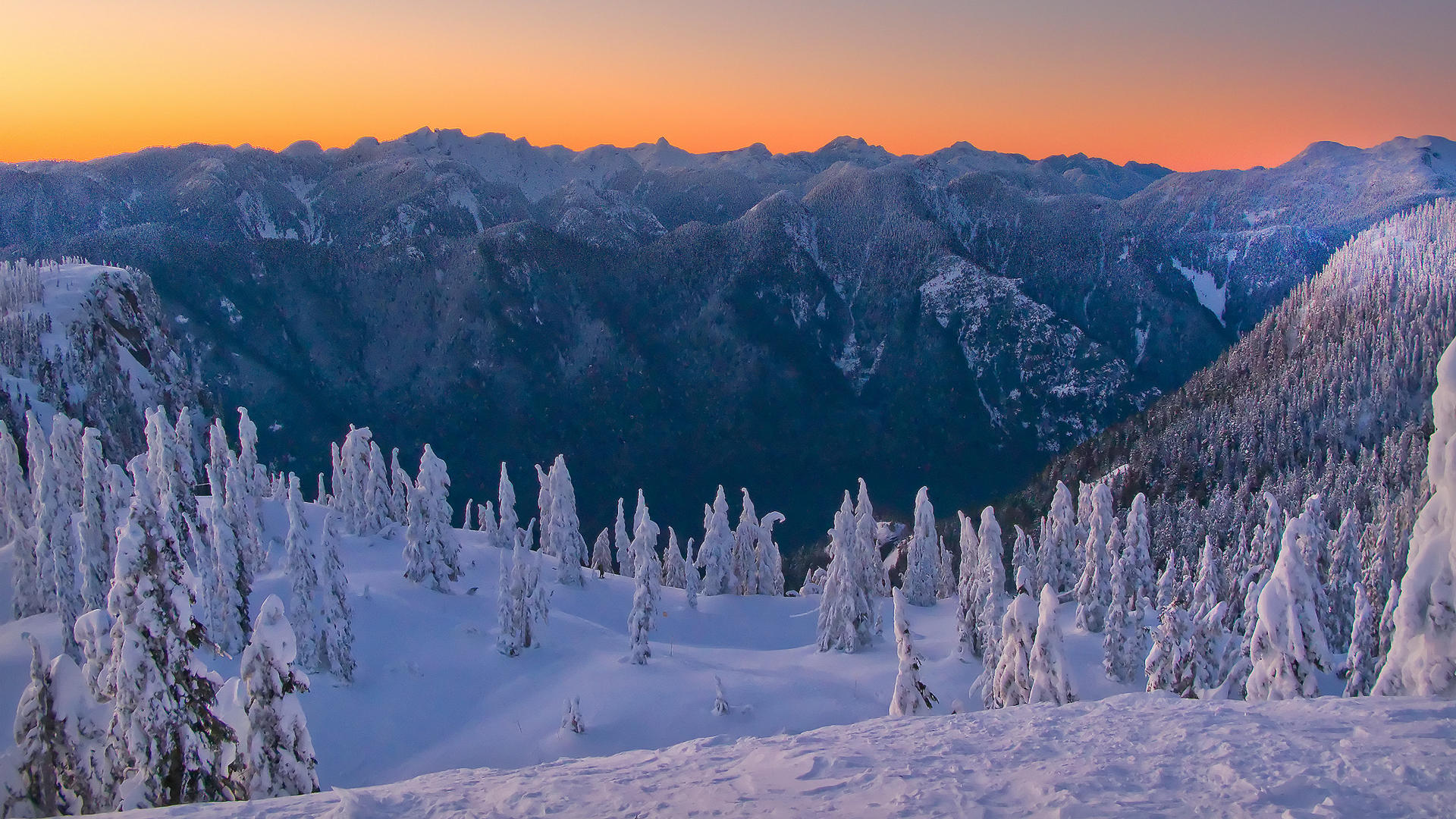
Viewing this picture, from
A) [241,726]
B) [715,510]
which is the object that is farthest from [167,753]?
[715,510]

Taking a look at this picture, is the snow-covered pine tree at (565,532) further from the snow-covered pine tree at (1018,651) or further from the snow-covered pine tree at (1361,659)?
the snow-covered pine tree at (1361,659)

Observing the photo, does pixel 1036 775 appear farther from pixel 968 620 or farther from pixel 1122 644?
pixel 968 620

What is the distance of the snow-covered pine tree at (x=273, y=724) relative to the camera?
15.1m

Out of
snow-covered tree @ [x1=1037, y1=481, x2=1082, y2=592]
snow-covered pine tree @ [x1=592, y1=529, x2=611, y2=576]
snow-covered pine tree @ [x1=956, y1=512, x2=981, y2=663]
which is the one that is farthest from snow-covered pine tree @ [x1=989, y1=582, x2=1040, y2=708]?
snow-covered pine tree @ [x1=592, y1=529, x2=611, y2=576]

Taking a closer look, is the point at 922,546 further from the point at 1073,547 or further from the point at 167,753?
the point at 167,753

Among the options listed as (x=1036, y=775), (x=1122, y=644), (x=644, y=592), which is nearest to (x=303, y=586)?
(x=644, y=592)

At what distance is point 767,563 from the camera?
63.3 m

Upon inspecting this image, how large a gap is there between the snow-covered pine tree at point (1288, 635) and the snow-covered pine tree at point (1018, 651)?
22.7 ft

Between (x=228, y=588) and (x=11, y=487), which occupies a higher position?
(x=11, y=487)

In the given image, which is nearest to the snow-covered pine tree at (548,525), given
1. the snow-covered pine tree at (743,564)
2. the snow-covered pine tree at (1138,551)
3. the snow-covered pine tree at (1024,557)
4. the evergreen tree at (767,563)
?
the snow-covered pine tree at (743,564)

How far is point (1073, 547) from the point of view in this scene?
5353 centimetres

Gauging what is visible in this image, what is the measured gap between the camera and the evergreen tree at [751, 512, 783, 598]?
6303 cm

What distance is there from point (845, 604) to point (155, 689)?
34.7 m

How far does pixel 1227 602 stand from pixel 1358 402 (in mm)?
134328
